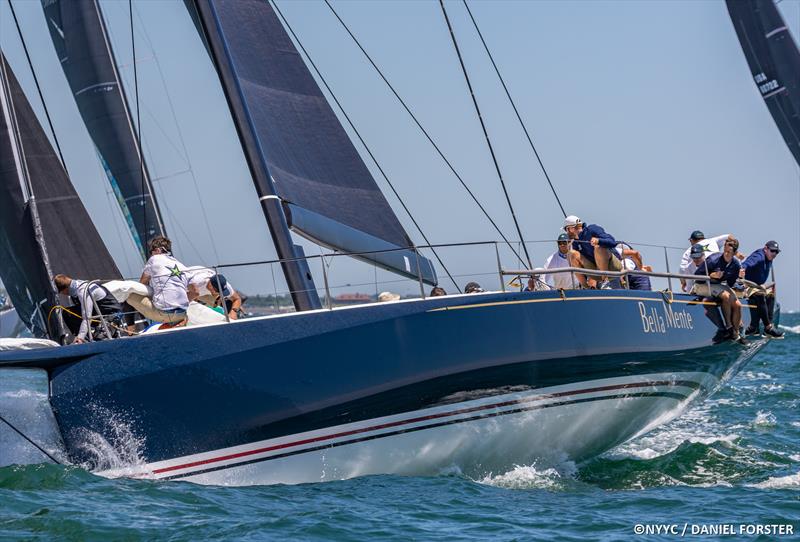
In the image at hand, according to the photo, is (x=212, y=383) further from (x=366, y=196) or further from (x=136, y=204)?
(x=136, y=204)

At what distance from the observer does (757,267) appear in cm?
1322

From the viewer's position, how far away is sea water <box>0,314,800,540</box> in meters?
7.29

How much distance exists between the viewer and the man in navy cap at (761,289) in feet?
42.4

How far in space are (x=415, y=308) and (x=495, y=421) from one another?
119cm

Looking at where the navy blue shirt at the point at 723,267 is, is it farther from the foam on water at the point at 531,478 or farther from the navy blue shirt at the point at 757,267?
the foam on water at the point at 531,478

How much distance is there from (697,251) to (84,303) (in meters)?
6.25

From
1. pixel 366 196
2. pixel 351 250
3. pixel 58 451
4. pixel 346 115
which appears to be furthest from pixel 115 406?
pixel 346 115

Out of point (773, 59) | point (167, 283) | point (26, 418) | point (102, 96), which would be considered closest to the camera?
point (26, 418)

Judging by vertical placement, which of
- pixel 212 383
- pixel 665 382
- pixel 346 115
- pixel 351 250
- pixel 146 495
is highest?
pixel 346 115

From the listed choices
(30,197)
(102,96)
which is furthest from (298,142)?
(102,96)

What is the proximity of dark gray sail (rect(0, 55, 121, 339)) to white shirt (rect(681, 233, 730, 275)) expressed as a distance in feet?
20.3

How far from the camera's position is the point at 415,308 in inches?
355

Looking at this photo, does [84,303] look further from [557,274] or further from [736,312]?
[736,312]

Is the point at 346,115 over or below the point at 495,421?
over
